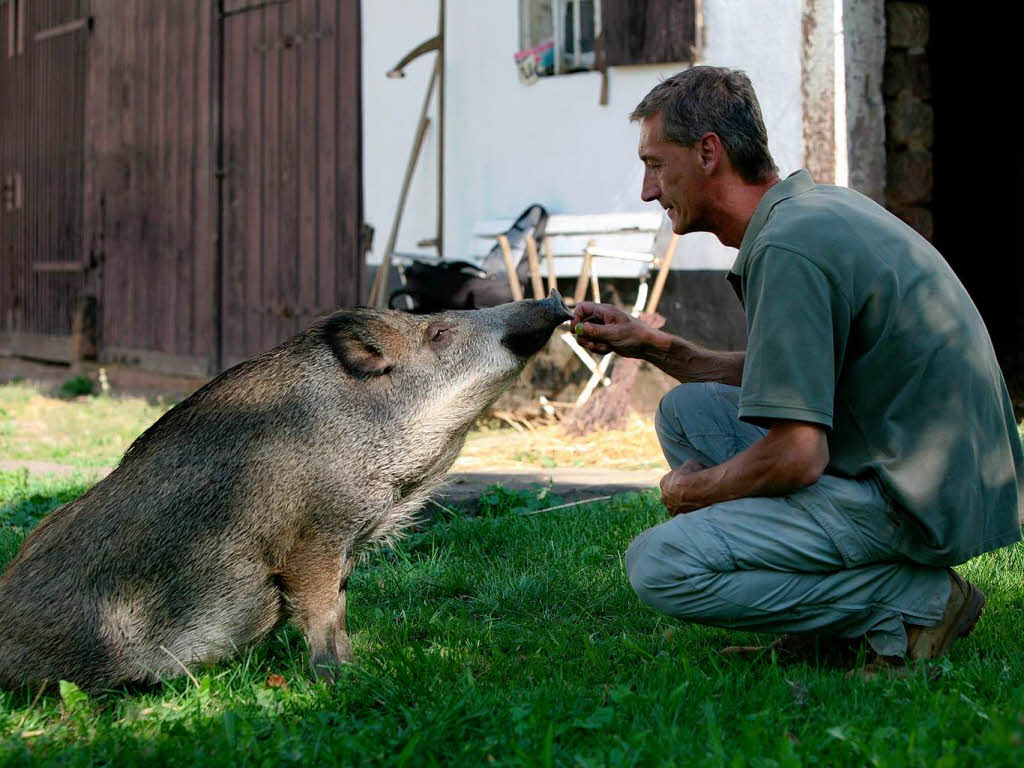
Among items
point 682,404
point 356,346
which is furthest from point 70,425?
point 682,404

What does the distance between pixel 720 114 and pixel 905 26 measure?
15.3 feet

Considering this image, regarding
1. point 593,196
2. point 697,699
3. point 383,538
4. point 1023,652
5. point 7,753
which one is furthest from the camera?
point 593,196

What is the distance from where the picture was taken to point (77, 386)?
12758 mm

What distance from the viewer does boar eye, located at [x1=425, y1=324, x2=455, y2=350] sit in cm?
390

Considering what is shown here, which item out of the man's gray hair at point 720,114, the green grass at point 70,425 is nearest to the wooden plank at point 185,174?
the green grass at point 70,425

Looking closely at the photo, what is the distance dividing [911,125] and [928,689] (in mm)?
5201

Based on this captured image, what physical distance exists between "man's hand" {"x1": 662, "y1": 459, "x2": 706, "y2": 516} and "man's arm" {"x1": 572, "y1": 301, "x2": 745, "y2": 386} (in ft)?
1.63

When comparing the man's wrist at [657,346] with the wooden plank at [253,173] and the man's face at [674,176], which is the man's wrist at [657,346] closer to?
the man's face at [674,176]

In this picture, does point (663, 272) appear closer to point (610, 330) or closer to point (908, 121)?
point (908, 121)

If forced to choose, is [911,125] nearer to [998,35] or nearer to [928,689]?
[998,35]

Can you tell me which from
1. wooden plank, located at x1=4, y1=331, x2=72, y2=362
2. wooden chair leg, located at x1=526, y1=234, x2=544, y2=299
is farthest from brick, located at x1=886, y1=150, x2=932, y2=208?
wooden plank, located at x1=4, y1=331, x2=72, y2=362

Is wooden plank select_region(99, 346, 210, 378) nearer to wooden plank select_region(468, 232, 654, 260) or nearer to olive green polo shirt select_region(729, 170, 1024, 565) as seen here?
wooden plank select_region(468, 232, 654, 260)

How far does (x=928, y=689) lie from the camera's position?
2984 mm

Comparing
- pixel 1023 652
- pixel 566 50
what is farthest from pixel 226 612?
pixel 566 50
